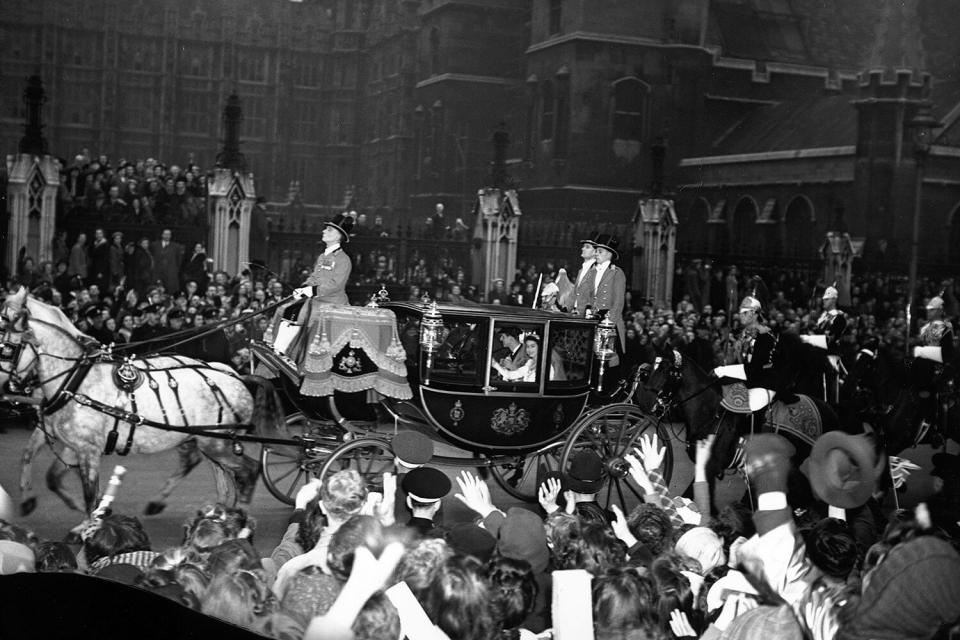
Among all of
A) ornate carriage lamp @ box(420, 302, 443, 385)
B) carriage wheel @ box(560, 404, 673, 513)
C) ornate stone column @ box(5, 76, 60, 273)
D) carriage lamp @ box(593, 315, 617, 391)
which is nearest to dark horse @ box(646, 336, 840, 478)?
carriage wheel @ box(560, 404, 673, 513)

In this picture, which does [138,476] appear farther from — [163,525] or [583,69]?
[583,69]

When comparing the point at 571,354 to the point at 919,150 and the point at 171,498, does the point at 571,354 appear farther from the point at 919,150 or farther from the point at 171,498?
the point at 919,150

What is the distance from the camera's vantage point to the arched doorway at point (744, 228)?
15.5 m

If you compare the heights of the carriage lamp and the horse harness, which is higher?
the carriage lamp

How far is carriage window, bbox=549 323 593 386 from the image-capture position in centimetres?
808

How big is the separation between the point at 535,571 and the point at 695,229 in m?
12.5

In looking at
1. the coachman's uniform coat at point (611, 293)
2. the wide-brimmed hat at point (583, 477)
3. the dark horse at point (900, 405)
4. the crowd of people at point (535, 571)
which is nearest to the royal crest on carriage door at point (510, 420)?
the coachman's uniform coat at point (611, 293)

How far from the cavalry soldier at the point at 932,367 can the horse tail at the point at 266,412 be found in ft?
17.9

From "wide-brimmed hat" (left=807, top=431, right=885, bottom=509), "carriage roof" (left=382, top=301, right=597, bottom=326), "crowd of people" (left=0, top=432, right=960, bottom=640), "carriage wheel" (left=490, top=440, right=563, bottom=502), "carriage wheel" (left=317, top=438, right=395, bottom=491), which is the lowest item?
"carriage wheel" (left=490, top=440, right=563, bottom=502)

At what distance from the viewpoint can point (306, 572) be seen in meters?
3.34

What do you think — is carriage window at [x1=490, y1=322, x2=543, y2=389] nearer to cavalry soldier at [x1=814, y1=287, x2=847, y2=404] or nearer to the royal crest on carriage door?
the royal crest on carriage door

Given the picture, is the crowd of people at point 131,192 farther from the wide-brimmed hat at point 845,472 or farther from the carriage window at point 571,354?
the wide-brimmed hat at point 845,472

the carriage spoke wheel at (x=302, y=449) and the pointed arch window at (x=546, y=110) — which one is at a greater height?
the pointed arch window at (x=546, y=110)

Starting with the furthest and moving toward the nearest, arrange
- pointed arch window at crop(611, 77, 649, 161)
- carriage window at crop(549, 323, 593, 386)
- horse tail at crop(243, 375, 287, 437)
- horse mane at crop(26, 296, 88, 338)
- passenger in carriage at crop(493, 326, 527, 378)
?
pointed arch window at crop(611, 77, 649, 161), carriage window at crop(549, 323, 593, 386), passenger in carriage at crop(493, 326, 527, 378), horse tail at crop(243, 375, 287, 437), horse mane at crop(26, 296, 88, 338)
